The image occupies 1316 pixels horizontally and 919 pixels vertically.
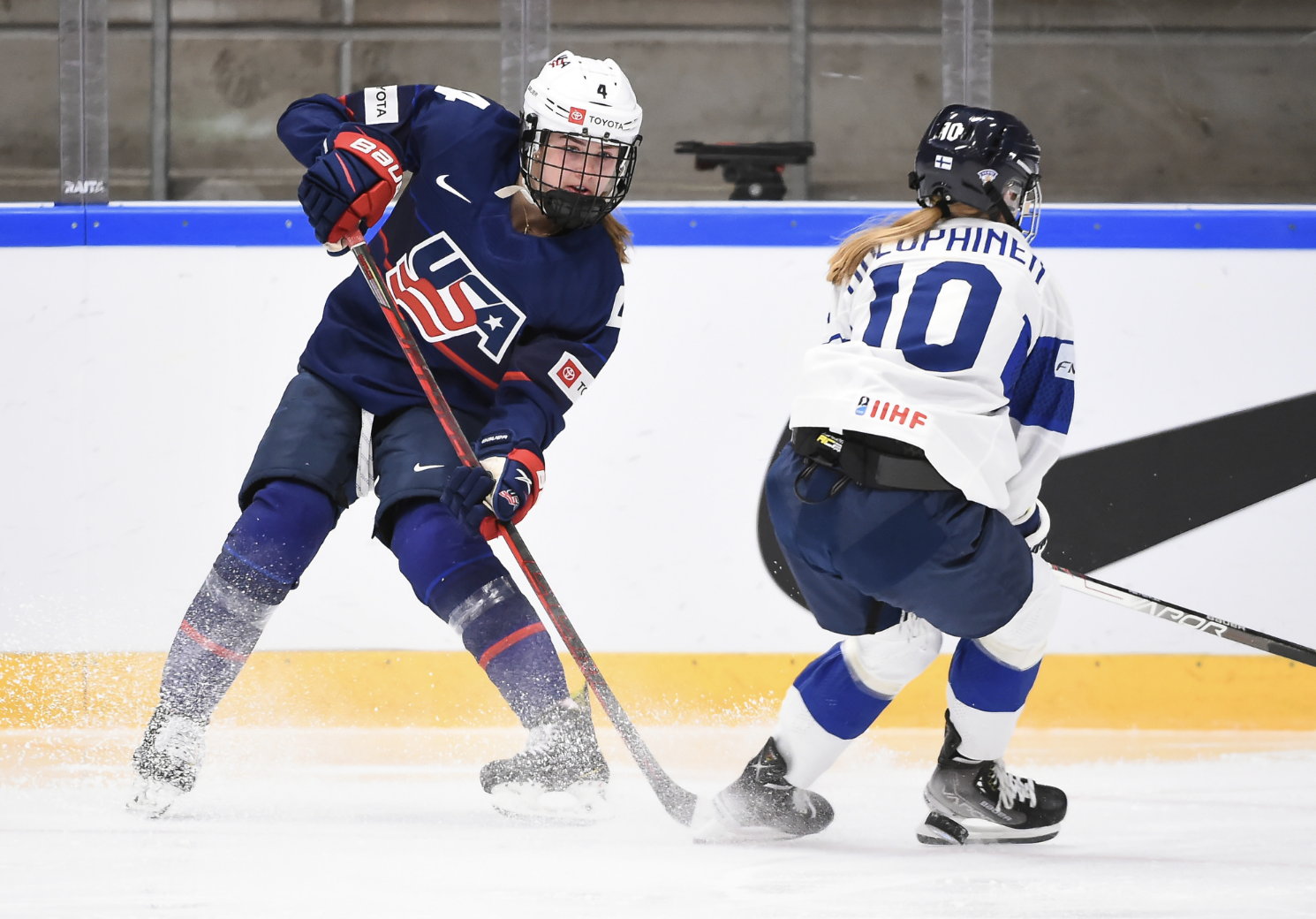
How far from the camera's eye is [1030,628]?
1784mm

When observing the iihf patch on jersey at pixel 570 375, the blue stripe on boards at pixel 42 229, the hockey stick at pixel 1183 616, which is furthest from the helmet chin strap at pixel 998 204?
the blue stripe on boards at pixel 42 229

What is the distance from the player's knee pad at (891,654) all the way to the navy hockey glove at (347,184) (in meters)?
0.89

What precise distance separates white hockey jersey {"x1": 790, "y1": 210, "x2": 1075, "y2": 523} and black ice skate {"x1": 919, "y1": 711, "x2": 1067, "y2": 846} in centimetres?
36

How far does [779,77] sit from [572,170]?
1.25m

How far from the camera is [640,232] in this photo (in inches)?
114

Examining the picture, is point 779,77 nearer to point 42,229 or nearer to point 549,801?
point 42,229

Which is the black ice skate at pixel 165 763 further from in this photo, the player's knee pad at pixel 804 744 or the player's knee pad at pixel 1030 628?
the player's knee pad at pixel 1030 628

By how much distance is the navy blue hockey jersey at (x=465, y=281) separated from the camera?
200 centimetres

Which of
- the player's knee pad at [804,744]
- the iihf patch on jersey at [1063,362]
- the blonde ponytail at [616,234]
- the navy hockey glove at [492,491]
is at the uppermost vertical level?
the blonde ponytail at [616,234]

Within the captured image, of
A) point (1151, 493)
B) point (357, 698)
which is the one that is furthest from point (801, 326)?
point (357, 698)

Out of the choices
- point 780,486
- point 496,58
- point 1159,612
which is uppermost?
point 496,58

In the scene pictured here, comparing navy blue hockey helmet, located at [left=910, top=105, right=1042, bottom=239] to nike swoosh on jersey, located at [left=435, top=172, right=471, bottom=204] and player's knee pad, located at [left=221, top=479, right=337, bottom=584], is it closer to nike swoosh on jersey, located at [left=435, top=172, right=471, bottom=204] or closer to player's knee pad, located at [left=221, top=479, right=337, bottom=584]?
nike swoosh on jersey, located at [left=435, top=172, right=471, bottom=204]

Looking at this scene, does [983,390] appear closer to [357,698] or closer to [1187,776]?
[1187,776]

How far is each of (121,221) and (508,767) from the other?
5.23 feet
